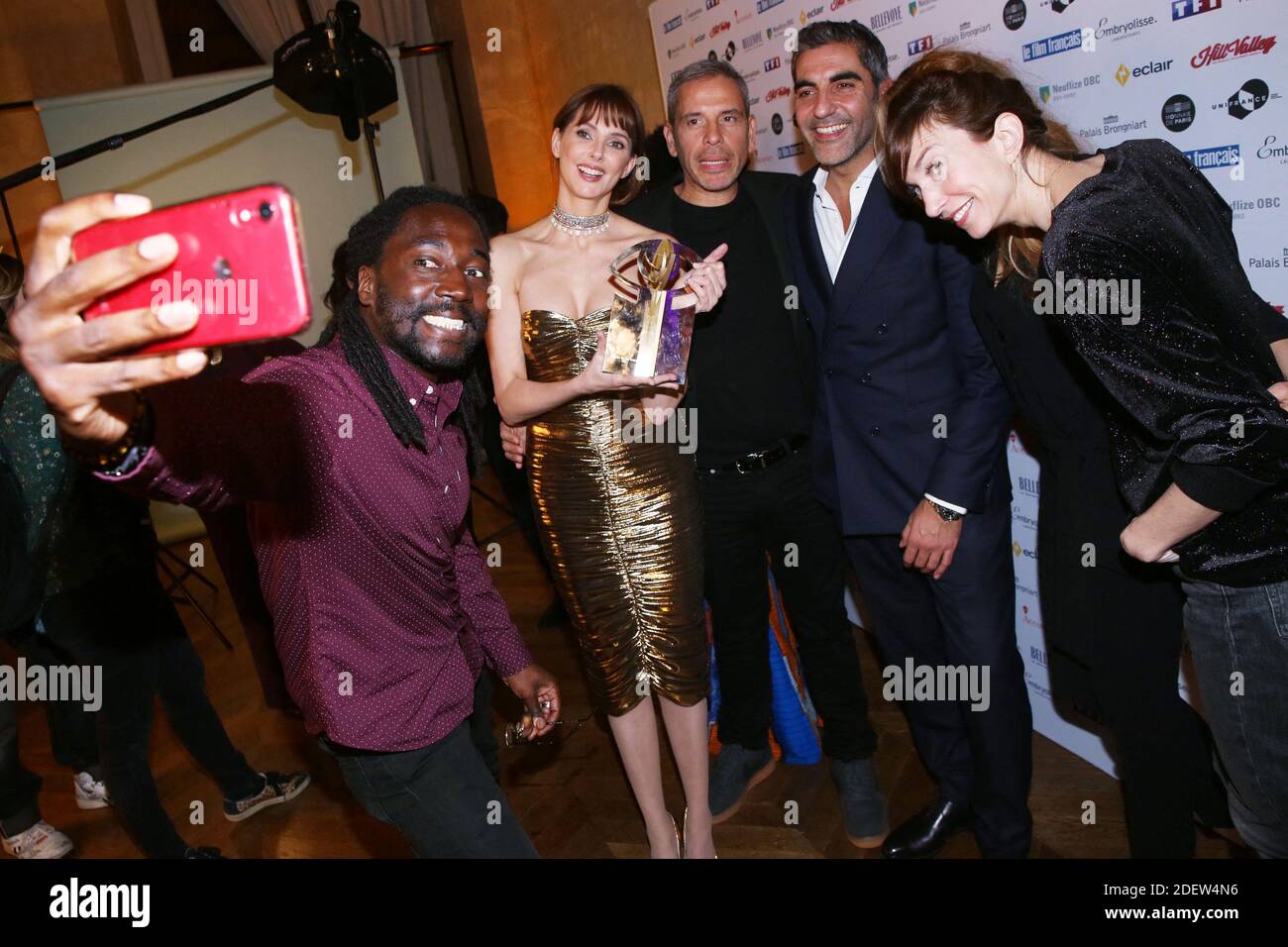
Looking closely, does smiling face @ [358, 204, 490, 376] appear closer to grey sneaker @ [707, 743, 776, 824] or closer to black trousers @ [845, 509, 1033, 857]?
black trousers @ [845, 509, 1033, 857]

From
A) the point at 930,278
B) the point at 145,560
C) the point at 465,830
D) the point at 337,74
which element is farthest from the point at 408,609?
the point at 337,74

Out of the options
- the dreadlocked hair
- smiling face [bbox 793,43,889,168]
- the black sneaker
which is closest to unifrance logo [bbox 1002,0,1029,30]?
smiling face [bbox 793,43,889,168]

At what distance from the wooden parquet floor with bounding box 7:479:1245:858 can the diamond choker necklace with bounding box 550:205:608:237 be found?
1844mm

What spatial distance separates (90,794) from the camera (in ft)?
11.3

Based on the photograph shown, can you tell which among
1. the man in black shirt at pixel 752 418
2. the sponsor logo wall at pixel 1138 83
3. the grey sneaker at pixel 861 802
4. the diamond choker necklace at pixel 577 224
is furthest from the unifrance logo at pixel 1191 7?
the grey sneaker at pixel 861 802

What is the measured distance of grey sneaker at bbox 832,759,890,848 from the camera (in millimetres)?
2660

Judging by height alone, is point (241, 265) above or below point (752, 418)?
above

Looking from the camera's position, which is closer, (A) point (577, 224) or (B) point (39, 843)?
(A) point (577, 224)

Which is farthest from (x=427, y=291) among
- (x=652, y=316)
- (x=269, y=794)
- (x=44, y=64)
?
(x=44, y=64)

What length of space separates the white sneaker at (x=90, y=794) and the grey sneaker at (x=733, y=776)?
241 cm

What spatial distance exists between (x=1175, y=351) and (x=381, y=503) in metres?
1.33

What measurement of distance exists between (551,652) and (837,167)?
2631mm

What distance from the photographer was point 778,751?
3.11m
